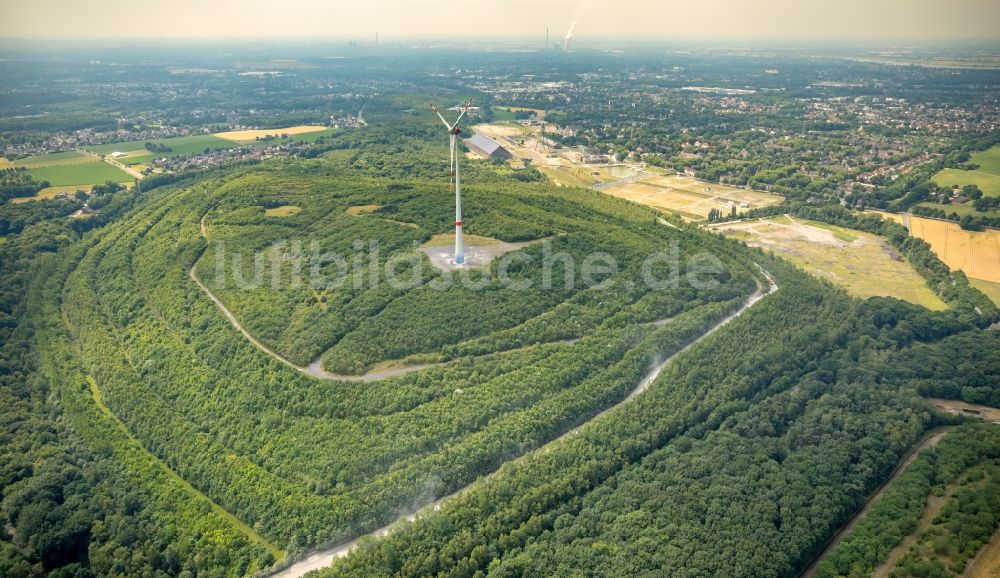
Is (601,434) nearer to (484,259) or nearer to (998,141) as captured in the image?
(484,259)

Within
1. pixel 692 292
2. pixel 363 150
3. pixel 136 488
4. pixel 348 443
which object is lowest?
pixel 136 488

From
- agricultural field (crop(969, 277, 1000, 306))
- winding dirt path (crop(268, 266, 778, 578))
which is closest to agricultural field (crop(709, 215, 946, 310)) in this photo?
agricultural field (crop(969, 277, 1000, 306))

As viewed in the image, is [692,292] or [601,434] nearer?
[601,434]

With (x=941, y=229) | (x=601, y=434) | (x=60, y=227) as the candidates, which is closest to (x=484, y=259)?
(x=601, y=434)

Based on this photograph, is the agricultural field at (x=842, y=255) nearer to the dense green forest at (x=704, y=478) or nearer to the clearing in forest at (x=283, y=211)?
the dense green forest at (x=704, y=478)

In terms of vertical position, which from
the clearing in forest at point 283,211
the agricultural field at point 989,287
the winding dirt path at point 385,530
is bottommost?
the winding dirt path at point 385,530

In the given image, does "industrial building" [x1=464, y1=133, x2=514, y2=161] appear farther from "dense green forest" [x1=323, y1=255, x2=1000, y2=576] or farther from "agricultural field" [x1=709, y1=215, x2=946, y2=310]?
"dense green forest" [x1=323, y1=255, x2=1000, y2=576]

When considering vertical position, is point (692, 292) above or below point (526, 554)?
above

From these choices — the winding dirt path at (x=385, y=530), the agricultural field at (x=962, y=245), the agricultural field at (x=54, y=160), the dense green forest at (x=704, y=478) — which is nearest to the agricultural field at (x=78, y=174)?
the agricultural field at (x=54, y=160)
